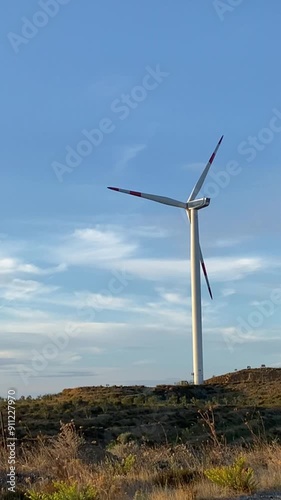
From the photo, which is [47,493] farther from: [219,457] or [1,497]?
[219,457]

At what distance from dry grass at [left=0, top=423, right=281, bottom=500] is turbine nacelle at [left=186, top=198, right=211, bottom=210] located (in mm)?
34005

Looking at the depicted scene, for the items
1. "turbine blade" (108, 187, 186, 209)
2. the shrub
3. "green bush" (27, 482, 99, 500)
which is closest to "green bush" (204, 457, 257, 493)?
the shrub

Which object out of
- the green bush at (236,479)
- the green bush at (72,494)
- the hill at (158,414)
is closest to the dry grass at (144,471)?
the green bush at (236,479)

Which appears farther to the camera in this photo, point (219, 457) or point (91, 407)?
point (91, 407)

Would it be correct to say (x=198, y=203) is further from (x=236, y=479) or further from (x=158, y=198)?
(x=236, y=479)

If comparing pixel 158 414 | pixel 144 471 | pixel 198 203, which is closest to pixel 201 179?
pixel 198 203

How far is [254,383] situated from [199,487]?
45.1m

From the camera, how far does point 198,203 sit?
47.7 metres

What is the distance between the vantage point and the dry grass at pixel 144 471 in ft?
29.5

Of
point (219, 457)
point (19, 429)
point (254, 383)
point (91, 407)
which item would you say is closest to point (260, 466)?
Answer: point (219, 457)

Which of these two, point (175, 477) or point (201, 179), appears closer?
point (175, 477)

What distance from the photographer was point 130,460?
11.3 m

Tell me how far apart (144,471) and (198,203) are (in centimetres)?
3755

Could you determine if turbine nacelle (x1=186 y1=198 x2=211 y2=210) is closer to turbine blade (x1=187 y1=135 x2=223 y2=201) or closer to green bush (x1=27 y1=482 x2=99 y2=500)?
turbine blade (x1=187 y1=135 x2=223 y2=201)
